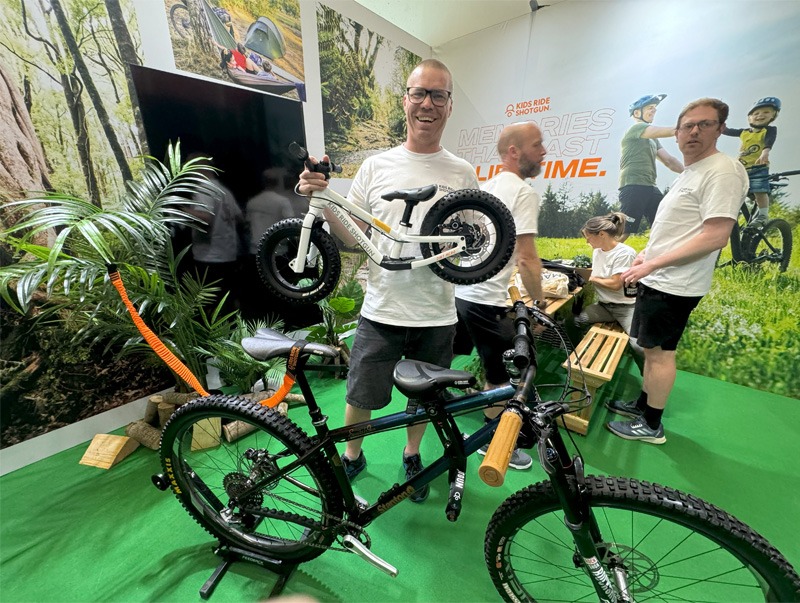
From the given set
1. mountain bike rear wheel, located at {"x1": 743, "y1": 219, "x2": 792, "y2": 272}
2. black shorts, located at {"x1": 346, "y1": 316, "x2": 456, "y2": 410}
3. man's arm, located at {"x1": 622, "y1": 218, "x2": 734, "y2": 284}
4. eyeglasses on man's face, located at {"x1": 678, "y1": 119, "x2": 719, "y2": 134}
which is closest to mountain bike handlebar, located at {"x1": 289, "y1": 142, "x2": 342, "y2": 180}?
black shorts, located at {"x1": 346, "y1": 316, "x2": 456, "y2": 410}

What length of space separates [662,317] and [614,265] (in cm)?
111

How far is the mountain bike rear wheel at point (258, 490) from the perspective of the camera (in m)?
1.10

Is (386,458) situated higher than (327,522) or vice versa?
(327,522)

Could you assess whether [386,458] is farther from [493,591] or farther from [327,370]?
[327,370]

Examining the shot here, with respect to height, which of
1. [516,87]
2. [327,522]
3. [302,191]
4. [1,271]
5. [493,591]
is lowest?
[493,591]

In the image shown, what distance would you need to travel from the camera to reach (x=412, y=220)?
1.38 m

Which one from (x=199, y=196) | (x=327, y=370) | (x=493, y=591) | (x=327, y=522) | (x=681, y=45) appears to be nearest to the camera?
(x=327, y=522)

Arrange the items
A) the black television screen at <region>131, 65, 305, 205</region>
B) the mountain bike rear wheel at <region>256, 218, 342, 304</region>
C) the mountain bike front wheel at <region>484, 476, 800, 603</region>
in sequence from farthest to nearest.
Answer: the black television screen at <region>131, 65, 305, 205</region>
the mountain bike rear wheel at <region>256, 218, 342, 304</region>
the mountain bike front wheel at <region>484, 476, 800, 603</region>

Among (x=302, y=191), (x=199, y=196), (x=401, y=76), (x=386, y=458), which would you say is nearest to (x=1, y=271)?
(x=199, y=196)

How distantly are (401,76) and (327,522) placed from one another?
14.1 feet

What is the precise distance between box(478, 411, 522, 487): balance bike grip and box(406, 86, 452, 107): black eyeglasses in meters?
1.19

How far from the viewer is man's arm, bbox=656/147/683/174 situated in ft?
9.81

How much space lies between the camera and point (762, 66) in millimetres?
Result: 2564

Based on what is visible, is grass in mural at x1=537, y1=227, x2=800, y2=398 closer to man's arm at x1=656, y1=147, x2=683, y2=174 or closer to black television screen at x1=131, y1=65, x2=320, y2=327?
man's arm at x1=656, y1=147, x2=683, y2=174
